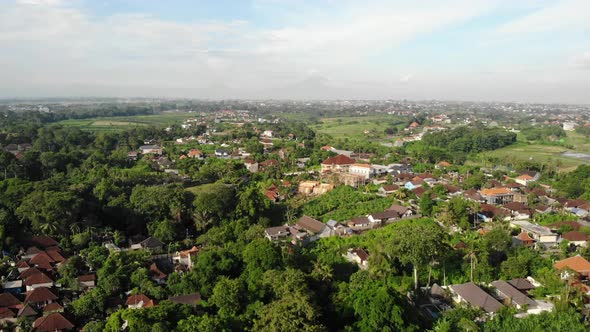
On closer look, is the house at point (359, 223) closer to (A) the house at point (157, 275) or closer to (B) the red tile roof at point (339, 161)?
(A) the house at point (157, 275)

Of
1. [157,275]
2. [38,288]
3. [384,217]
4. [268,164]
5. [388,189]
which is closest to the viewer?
[38,288]

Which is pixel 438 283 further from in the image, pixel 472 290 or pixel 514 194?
pixel 514 194

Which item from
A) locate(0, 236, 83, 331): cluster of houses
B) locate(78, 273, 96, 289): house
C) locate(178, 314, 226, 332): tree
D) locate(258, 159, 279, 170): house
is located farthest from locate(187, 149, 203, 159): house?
locate(178, 314, 226, 332): tree

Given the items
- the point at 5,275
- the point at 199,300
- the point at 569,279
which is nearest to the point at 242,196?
the point at 199,300

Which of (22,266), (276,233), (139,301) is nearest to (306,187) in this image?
(276,233)

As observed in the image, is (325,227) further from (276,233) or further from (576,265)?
(576,265)

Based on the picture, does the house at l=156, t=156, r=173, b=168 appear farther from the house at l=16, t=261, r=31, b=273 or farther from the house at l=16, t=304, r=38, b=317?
the house at l=16, t=304, r=38, b=317

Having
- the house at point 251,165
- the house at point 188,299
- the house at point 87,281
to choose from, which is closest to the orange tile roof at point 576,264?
the house at point 188,299
